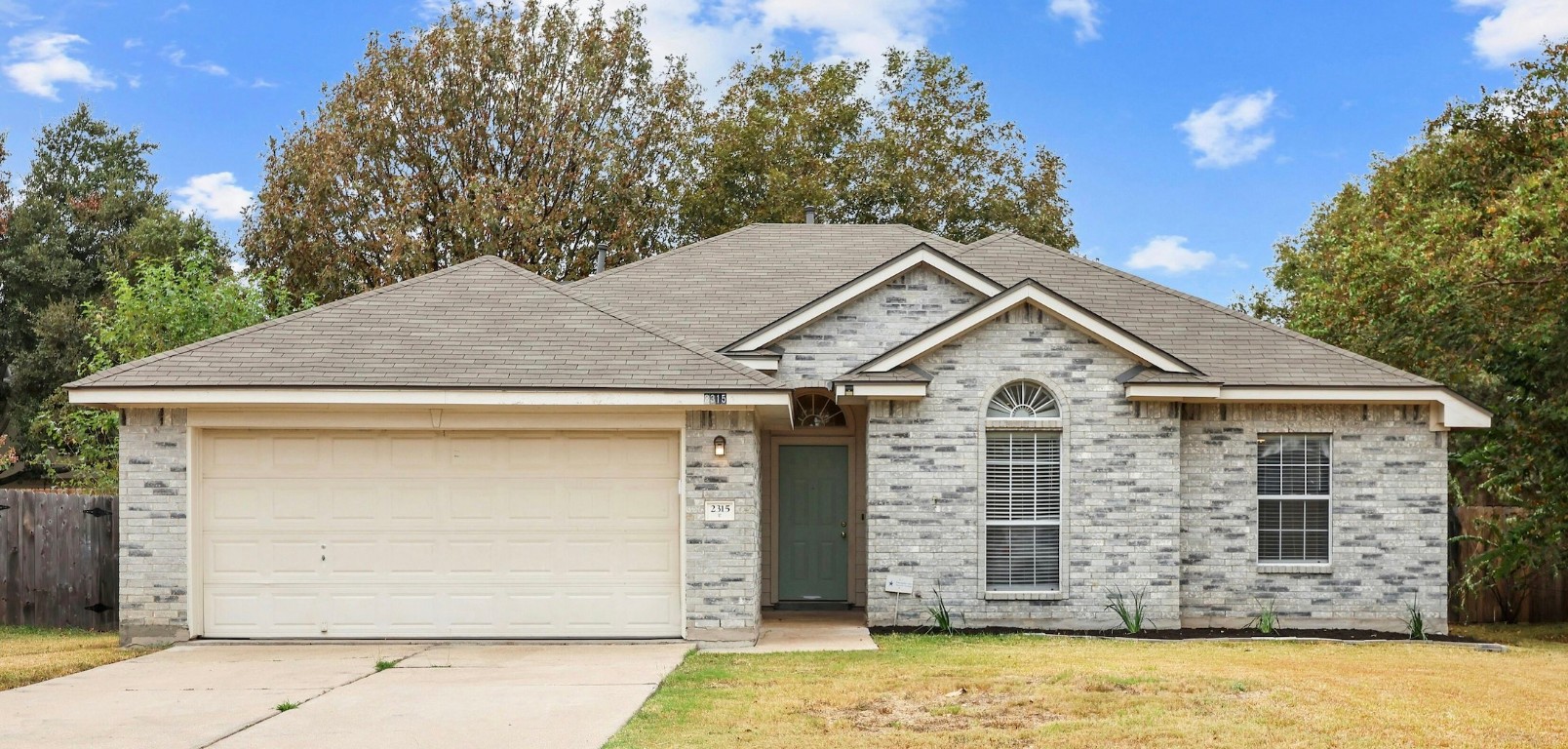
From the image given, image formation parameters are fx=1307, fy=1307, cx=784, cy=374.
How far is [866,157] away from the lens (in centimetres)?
3312

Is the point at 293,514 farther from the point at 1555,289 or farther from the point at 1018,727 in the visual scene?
the point at 1555,289

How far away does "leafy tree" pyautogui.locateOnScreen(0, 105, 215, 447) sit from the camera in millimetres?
34844

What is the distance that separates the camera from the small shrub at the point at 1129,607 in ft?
46.3

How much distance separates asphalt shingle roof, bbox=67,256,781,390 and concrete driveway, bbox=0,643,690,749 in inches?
99.8

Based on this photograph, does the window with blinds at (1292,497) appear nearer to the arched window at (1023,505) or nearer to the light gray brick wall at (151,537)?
the arched window at (1023,505)

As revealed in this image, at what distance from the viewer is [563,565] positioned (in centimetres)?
1309

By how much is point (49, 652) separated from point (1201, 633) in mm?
11924

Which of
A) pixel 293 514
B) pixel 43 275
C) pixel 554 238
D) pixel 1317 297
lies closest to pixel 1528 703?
pixel 293 514

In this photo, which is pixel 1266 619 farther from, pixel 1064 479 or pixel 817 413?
pixel 817 413

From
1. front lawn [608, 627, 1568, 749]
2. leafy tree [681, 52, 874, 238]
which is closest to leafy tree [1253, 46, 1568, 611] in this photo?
front lawn [608, 627, 1568, 749]

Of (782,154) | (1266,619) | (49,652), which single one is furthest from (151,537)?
(782,154)

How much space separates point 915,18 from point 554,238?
33.9 ft

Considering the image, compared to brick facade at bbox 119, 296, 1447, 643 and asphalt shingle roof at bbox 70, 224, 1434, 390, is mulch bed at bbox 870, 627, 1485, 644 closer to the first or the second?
brick facade at bbox 119, 296, 1447, 643

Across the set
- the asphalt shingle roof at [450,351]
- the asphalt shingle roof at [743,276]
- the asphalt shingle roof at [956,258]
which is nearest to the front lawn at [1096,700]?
the asphalt shingle roof at [450,351]
